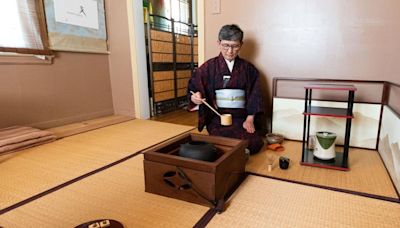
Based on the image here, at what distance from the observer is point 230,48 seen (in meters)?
2.05

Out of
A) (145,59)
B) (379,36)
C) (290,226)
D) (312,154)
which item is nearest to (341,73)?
(379,36)

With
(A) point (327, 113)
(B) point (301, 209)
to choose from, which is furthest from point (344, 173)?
(B) point (301, 209)

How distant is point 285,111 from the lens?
239 centimetres

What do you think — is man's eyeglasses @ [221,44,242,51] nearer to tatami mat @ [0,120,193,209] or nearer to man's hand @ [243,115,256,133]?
man's hand @ [243,115,256,133]

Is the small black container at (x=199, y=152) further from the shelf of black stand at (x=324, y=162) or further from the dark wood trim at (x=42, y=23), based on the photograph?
the dark wood trim at (x=42, y=23)

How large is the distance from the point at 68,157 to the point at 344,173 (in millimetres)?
1938

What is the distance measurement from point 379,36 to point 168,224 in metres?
2.09

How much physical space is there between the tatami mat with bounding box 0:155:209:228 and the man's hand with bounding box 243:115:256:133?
93 cm

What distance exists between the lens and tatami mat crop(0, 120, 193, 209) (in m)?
1.50

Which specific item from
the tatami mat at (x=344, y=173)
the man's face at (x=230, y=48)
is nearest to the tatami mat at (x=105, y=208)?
the tatami mat at (x=344, y=173)

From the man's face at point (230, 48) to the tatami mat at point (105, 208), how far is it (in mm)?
1205

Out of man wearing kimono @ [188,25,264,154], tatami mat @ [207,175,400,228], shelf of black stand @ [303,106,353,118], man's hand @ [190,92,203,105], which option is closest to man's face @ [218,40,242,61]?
man wearing kimono @ [188,25,264,154]

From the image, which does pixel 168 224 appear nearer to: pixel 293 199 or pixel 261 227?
pixel 261 227

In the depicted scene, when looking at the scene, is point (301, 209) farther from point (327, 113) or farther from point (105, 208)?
point (105, 208)
